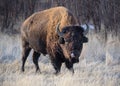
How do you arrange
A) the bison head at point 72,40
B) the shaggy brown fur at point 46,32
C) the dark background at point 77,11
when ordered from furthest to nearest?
the dark background at point 77,11
the shaggy brown fur at point 46,32
the bison head at point 72,40

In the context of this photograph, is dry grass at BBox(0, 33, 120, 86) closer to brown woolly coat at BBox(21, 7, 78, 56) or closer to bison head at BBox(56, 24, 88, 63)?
bison head at BBox(56, 24, 88, 63)

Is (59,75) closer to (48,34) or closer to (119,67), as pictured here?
(48,34)

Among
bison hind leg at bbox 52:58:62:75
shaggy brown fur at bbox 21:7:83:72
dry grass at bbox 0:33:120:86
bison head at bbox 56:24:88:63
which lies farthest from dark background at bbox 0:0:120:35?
bison head at bbox 56:24:88:63

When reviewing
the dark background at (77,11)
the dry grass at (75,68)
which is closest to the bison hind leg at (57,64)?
the dry grass at (75,68)

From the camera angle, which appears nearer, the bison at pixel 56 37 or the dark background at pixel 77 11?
the bison at pixel 56 37

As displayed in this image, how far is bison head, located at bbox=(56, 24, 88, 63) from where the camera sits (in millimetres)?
9320

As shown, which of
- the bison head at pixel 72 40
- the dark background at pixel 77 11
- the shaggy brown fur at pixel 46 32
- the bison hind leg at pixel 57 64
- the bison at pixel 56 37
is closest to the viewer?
the bison head at pixel 72 40

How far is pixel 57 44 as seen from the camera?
10133mm

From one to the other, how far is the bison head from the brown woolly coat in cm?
49

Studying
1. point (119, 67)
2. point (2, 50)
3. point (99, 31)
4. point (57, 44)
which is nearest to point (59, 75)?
point (57, 44)

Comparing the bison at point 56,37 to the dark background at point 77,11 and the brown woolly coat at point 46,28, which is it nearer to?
the brown woolly coat at point 46,28

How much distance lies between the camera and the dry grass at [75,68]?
936cm

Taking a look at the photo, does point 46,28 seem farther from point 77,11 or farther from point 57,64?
point 77,11

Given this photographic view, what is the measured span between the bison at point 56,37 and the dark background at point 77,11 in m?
5.08
